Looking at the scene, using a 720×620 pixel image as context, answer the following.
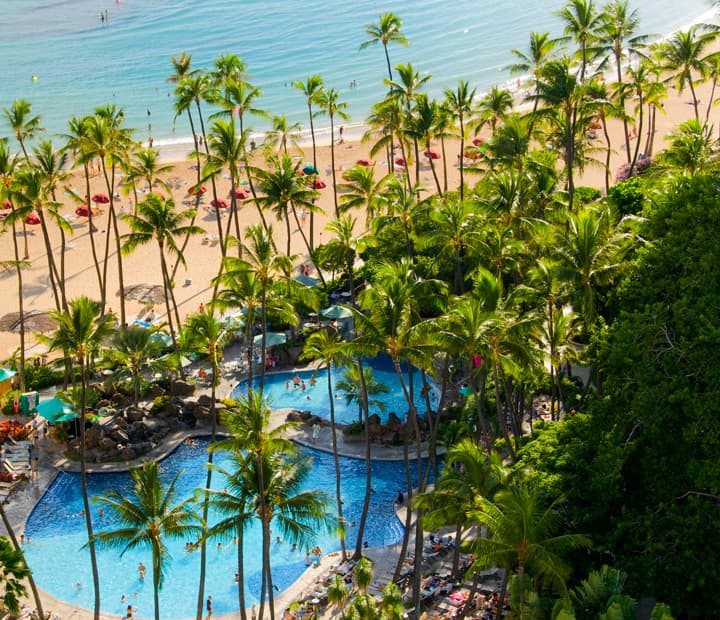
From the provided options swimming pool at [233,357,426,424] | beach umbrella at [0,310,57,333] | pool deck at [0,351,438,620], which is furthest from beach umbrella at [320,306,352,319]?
beach umbrella at [0,310,57,333]

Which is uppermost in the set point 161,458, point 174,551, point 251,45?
point 251,45

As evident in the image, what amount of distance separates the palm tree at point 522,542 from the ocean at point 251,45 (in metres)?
76.6

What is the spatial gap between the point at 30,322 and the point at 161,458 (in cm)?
1633

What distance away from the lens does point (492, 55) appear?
4820 inches

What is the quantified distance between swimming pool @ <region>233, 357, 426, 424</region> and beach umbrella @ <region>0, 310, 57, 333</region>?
12970 mm

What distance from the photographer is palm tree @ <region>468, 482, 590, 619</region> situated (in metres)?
24.5

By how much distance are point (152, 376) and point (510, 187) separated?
2157cm

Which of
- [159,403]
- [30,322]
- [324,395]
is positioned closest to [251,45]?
[30,322]

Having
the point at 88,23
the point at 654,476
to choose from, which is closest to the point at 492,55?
the point at 88,23

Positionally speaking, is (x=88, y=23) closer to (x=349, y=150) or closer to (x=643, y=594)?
(x=349, y=150)

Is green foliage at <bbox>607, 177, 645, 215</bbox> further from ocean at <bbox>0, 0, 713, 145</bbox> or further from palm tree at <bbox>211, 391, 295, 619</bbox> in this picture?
ocean at <bbox>0, 0, 713, 145</bbox>

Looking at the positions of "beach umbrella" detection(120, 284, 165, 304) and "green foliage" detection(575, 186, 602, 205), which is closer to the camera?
"beach umbrella" detection(120, 284, 165, 304)

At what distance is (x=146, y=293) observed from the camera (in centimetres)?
5903

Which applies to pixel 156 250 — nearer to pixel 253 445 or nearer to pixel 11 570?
pixel 11 570
